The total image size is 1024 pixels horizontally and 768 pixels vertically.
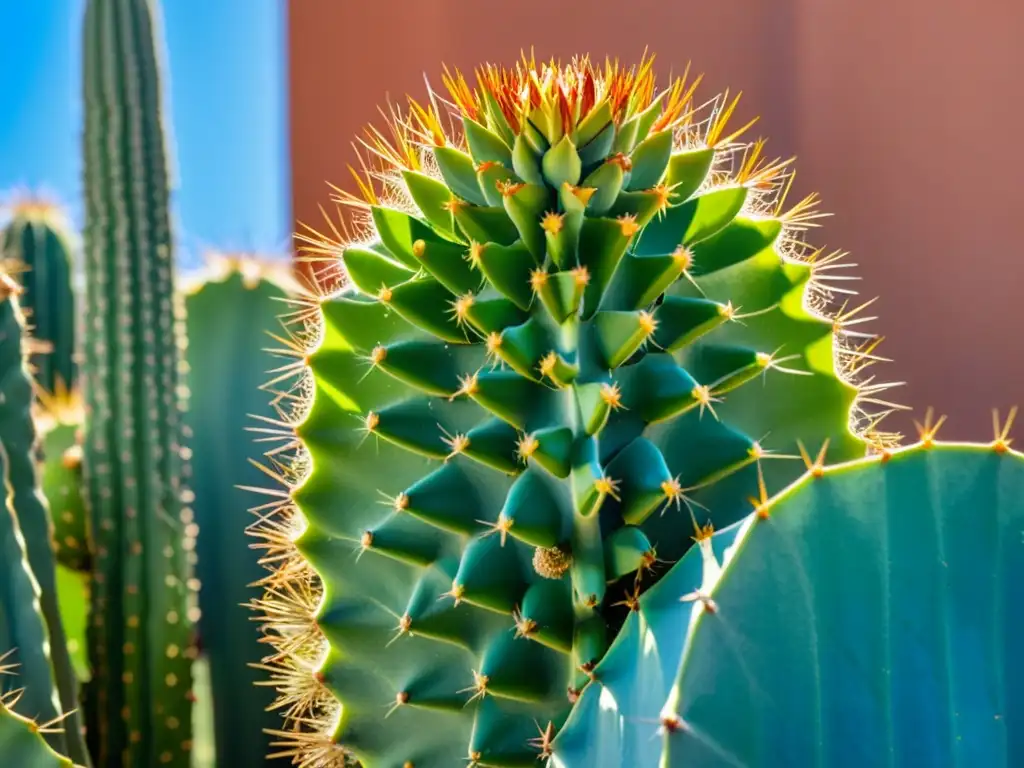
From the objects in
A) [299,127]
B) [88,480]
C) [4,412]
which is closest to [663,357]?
[4,412]

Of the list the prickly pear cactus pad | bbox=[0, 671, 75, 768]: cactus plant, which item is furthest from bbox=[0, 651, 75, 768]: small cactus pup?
the prickly pear cactus pad

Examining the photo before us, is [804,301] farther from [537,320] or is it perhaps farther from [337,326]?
[337,326]

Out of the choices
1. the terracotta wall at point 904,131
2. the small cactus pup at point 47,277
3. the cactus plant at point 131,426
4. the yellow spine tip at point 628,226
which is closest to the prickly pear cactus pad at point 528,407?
the yellow spine tip at point 628,226

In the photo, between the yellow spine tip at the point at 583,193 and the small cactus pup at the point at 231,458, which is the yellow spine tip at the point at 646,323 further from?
the small cactus pup at the point at 231,458

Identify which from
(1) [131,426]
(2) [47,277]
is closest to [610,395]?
(1) [131,426]

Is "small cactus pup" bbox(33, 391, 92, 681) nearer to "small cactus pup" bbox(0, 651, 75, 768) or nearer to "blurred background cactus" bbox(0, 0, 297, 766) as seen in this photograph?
"blurred background cactus" bbox(0, 0, 297, 766)

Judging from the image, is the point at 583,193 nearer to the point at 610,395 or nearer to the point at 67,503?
the point at 610,395
